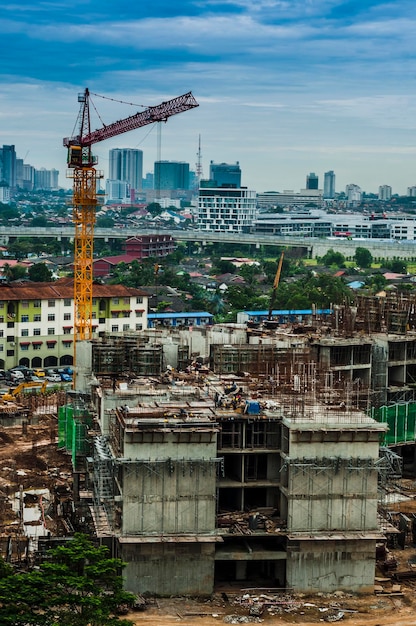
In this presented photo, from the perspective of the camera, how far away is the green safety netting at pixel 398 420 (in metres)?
36.4

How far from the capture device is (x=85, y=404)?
114 feet

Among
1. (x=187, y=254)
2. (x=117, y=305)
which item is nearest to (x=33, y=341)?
(x=117, y=305)

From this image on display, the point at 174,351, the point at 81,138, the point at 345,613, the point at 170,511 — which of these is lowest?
the point at 345,613

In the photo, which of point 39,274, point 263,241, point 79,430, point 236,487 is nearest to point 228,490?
point 236,487

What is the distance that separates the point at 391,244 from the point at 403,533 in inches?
3725

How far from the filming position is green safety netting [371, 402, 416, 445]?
120ft

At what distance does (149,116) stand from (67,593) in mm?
36553

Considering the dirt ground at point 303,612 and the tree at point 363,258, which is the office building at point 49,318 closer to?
the dirt ground at point 303,612

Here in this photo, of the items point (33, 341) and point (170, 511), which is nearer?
point (170, 511)

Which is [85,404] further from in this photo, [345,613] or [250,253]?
[250,253]

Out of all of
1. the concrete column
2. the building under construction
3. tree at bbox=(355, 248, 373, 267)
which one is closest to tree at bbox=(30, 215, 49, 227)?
tree at bbox=(355, 248, 373, 267)

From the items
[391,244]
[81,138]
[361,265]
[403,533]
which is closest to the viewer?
[403,533]

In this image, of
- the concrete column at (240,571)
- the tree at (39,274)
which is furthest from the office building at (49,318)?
the concrete column at (240,571)

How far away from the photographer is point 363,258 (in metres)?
113
